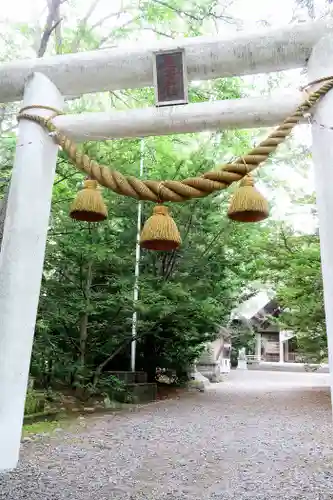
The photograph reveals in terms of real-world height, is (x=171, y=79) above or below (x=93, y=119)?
above

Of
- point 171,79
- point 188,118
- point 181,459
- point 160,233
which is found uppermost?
point 171,79

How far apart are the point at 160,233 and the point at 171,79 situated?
89 centimetres

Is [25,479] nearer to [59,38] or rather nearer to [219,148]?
[59,38]

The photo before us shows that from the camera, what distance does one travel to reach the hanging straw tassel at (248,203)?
7.45ft

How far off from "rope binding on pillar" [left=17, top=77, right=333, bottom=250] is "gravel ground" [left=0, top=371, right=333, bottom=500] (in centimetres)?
181

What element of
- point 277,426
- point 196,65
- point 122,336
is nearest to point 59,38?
point 196,65

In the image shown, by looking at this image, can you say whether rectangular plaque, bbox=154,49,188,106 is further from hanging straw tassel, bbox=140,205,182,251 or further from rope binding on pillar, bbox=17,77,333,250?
hanging straw tassel, bbox=140,205,182,251

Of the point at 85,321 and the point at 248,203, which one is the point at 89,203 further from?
the point at 85,321

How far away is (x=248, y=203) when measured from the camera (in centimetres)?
227

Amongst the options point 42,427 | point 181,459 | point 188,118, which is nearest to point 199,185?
point 188,118

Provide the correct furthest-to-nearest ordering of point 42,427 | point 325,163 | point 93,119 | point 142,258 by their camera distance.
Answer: point 142,258 < point 42,427 < point 93,119 < point 325,163

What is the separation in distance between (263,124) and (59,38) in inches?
167

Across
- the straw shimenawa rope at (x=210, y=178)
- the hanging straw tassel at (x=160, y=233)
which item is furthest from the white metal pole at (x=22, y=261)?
the hanging straw tassel at (x=160, y=233)

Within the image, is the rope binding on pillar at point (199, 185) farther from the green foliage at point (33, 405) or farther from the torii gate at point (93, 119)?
the green foliage at point (33, 405)
